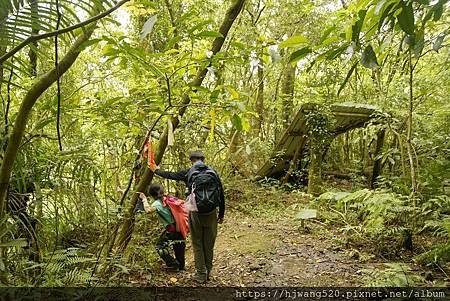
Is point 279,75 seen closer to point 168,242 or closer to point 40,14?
point 168,242

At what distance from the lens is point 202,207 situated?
14.8ft

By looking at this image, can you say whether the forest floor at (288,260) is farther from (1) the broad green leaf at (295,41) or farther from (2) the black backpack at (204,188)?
(1) the broad green leaf at (295,41)

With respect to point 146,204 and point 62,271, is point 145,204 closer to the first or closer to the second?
point 146,204

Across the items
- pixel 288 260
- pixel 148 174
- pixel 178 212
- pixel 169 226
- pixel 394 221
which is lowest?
pixel 288 260

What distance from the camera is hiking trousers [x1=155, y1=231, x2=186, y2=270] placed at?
4801 millimetres

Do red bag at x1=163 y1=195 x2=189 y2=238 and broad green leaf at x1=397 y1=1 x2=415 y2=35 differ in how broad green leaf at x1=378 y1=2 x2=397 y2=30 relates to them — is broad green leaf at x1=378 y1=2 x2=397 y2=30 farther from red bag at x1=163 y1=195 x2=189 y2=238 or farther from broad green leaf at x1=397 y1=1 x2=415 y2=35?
red bag at x1=163 y1=195 x2=189 y2=238

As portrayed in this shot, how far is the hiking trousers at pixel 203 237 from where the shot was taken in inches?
184

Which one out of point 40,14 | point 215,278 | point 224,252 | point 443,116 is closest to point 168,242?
point 215,278

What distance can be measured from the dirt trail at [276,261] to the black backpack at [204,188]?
3.14 feet

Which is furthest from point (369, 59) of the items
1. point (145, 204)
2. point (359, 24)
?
point (145, 204)

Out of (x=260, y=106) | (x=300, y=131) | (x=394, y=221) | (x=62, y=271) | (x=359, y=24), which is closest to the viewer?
(x=359, y=24)

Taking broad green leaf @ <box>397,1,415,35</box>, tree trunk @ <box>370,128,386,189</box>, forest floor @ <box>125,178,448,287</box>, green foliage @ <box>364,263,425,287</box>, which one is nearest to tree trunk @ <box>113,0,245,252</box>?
forest floor @ <box>125,178,448,287</box>

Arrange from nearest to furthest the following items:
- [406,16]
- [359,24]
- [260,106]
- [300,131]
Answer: [406,16]
[359,24]
[300,131]
[260,106]

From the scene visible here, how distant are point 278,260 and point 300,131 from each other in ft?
14.3
